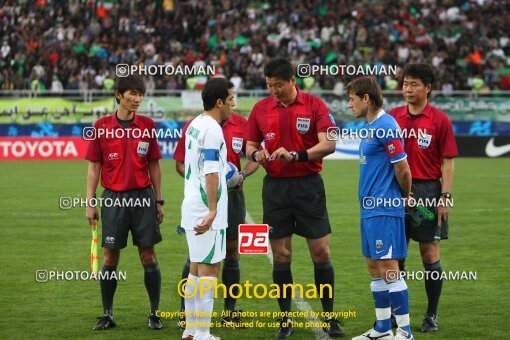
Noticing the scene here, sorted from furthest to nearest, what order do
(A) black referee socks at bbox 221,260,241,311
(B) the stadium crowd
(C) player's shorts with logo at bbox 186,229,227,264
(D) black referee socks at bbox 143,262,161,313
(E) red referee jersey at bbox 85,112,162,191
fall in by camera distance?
(B) the stadium crowd < (A) black referee socks at bbox 221,260,241,311 < (D) black referee socks at bbox 143,262,161,313 < (E) red referee jersey at bbox 85,112,162,191 < (C) player's shorts with logo at bbox 186,229,227,264

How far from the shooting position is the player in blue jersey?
781 cm

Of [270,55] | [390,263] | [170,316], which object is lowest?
[170,316]

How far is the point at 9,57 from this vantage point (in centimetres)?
3612

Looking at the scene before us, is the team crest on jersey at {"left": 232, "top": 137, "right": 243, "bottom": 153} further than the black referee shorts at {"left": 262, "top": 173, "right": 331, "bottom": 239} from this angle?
Yes

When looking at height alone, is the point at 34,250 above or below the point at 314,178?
below

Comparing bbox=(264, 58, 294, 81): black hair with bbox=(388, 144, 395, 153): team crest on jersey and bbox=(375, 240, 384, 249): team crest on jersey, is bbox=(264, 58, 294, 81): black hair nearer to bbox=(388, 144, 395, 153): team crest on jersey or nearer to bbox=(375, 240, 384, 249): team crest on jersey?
bbox=(388, 144, 395, 153): team crest on jersey

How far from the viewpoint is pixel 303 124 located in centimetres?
859

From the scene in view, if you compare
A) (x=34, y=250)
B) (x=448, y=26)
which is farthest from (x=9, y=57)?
(x=34, y=250)

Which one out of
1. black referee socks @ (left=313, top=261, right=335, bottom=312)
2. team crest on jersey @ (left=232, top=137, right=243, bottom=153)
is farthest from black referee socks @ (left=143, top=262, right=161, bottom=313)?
black referee socks @ (left=313, top=261, right=335, bottom=312)

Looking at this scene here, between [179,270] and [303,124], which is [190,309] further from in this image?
[179,270]

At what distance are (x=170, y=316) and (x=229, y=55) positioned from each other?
26.9m

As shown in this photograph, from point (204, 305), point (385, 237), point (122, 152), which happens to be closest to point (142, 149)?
point (122, 152)

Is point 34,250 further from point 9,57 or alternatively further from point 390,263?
point 9,57

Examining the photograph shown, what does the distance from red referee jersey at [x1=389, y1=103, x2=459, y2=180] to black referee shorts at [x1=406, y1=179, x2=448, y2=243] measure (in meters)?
0.07
